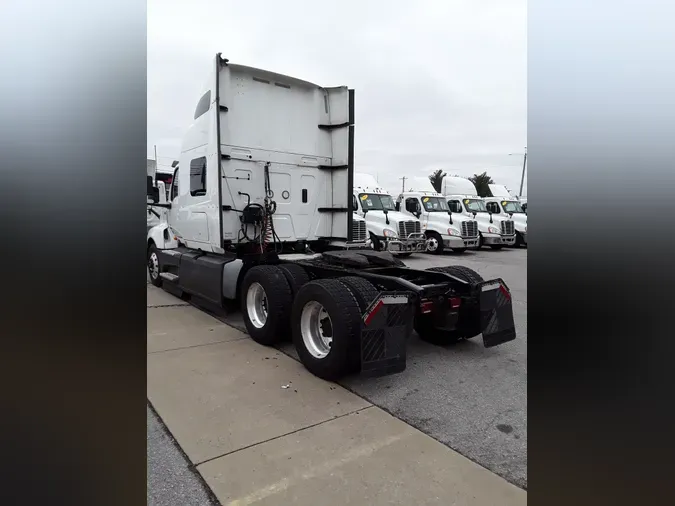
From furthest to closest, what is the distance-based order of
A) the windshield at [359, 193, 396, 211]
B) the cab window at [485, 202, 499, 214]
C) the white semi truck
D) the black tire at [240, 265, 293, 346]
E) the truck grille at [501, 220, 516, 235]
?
the cab window at [485, 202, 499, 214]
the truck grille at [501, 220, 516, 235]
the windshield at [359, 193, 396, 211]
the black tire at [240, 265, 293, 346]
the white semi truck

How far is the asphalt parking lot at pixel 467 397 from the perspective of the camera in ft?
9.82

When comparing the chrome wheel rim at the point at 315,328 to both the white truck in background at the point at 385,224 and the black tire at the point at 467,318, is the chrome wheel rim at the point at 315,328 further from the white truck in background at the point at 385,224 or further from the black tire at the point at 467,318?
the white truck in background at the point at 385,224

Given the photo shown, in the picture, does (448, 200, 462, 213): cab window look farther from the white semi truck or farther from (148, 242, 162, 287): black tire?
(148, 242, 162, 287): black tire

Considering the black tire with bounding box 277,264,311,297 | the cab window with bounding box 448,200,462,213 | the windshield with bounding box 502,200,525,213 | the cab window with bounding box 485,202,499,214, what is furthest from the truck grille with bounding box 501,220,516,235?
the black tire with bounding box 277,264,311,297

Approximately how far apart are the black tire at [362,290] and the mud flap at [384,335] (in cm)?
27

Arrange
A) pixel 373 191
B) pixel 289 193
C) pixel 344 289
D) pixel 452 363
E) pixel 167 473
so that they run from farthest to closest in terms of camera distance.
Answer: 1. pixel 373 191
2. pixel 289 193
3. pixel 452 363
4. pixel 344 289
5. pixel 167 473

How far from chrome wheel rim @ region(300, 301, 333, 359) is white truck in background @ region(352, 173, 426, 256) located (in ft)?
33.1

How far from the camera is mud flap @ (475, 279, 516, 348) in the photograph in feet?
14.6

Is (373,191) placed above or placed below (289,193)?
above

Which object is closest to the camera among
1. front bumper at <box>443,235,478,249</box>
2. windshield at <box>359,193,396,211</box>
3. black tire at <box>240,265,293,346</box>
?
black tire at <box>240,265,293,346</box>
